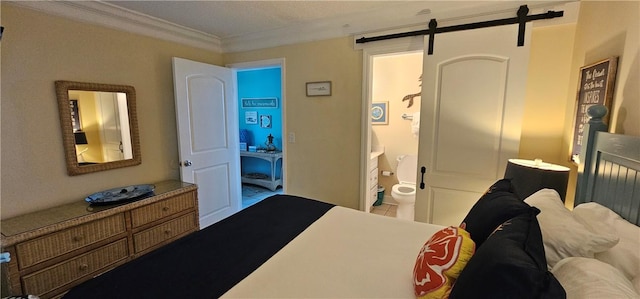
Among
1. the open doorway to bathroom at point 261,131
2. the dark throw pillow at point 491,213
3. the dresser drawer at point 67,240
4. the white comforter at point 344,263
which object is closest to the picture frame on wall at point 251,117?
the open doorway to bathroom at point 261,131

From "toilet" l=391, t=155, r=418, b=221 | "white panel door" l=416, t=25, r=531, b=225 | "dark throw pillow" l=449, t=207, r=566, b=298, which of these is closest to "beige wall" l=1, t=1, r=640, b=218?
"white panel door" l=416, t=25, r=531, b=225

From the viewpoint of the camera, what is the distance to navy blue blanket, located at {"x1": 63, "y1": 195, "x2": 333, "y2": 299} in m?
1.07

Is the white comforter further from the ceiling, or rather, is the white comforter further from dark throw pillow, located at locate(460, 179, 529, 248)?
the ceiling

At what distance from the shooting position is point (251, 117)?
507 centimetres

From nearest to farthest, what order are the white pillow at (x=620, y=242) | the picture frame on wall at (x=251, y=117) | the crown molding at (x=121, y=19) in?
the white pillow at (x=620, y=242) < the crown molding at (x=121, y=19) < the picture frame on wall at (x=251, y=117)

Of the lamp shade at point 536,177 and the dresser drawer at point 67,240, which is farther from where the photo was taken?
the dresser drawer at point 67,240

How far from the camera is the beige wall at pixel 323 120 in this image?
2.65 m

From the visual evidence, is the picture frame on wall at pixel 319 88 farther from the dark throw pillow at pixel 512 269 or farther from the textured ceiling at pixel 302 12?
the dark throw pillow at pixel 512 269

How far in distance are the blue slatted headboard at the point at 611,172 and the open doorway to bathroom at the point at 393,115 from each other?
7.31ft

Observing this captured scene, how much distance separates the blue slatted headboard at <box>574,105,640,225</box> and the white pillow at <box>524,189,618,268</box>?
19 cm

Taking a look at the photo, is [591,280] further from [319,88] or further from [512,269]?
[319,88]

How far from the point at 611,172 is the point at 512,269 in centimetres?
A: 93

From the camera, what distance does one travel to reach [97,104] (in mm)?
2320

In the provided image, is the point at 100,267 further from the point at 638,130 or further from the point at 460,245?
the point at 638,130
